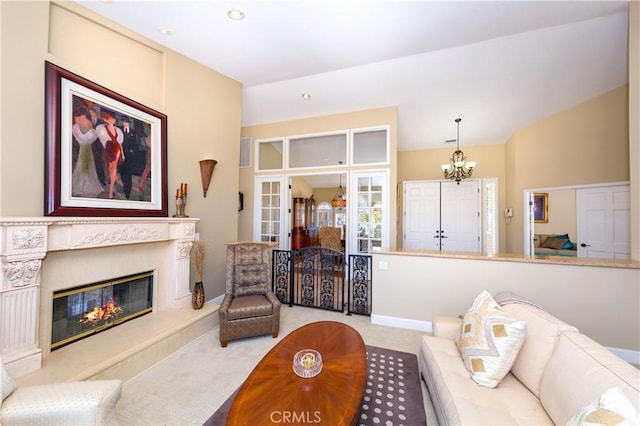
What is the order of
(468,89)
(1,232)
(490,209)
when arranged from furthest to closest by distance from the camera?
(490,209) < (468,89) < (1,232)

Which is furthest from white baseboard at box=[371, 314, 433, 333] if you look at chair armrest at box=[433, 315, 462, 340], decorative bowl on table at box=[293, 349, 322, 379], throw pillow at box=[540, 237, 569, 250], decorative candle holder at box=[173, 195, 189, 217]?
throw pillow at box=[540, 237, 569, 250]

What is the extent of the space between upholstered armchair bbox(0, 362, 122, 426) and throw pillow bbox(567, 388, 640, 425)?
2170mm

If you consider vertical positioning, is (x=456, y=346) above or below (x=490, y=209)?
below

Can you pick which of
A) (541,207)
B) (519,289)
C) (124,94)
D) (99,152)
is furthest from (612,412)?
(541,207)

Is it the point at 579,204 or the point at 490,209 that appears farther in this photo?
the point at 490,209

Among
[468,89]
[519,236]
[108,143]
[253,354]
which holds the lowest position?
[253,354]

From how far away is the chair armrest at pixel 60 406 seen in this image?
1168mm

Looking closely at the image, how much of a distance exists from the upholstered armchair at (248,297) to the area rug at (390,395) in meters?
0.74

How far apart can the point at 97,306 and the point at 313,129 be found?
14.2 feet

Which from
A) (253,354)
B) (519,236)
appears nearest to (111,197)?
(253,354)

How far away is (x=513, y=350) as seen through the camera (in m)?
1.46

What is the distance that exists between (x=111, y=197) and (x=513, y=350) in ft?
11.9

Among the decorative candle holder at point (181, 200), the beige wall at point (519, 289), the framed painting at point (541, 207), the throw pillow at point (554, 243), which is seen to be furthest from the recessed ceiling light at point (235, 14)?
the throw pillow at point (554, 243)

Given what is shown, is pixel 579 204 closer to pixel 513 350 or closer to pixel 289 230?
pixel 513 350
